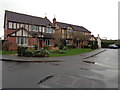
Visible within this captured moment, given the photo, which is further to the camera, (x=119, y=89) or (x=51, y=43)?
(x=51, y=43)

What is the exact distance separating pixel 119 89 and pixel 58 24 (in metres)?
33.3

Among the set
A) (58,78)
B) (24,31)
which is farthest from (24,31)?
(58,78)

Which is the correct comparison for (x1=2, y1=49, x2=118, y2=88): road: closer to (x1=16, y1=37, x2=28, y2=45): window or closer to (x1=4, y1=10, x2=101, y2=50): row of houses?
(x1=4, y1=10, x2=101, y2=50): row of houses

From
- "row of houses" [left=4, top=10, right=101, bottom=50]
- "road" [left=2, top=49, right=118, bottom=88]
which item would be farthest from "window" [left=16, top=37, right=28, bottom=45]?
"road" [left=2, top=49, right=118, bottom=88]

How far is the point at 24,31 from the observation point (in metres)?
24.8

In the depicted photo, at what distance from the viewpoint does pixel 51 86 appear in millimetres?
5129

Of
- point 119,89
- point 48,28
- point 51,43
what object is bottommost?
point 119,89

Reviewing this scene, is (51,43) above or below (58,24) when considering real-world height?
below

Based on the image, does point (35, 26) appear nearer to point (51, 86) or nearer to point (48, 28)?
point (48, 28)

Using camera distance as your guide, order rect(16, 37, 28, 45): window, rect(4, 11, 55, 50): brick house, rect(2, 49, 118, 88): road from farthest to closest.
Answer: rect(16, 37, 28, 45): window, rect(4, 11, 55, 50): brick house, rect(2, 49, 118, 88): road

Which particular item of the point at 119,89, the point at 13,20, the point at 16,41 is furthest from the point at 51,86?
the point at 13,20

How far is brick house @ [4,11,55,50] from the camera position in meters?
23.8

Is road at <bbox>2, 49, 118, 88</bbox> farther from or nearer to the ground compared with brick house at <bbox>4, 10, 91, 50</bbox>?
nearer to the ground

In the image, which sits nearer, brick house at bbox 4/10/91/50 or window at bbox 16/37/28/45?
brick house at bbox 4/10/91/50
